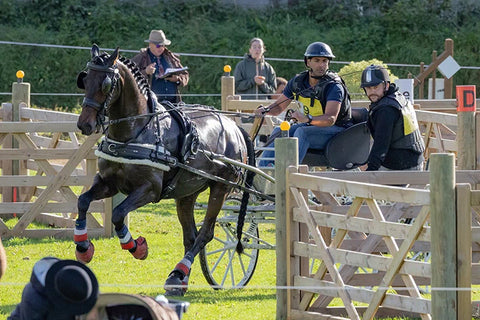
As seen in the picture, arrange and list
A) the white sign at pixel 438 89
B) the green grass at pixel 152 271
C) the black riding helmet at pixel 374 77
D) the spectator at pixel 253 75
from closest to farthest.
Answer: the green grass at pixel 152 271 < the black riding helmet at pixel 374 77 < the spectator at pixel 253 75 < the white sign at pixel 438 89

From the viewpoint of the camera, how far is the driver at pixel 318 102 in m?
11.1

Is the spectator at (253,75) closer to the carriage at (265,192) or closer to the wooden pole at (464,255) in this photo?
the carriage at (265,192)

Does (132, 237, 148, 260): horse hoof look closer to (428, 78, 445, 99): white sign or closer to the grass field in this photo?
the grass field

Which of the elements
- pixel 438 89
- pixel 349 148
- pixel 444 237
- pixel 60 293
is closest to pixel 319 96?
pixel 349 148

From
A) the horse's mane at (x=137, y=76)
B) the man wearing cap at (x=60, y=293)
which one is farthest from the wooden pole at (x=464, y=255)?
the horse's mane at (x=137, y=76)

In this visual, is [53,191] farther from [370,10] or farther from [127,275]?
[370,10]

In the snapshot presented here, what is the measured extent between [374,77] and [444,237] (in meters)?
3.54

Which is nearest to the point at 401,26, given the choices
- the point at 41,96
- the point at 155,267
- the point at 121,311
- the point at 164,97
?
the point at 41,96

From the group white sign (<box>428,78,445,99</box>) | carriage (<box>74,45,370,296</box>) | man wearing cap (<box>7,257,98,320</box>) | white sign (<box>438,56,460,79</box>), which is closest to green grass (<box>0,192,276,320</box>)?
carriage (<box>74,45,370,296</box>)

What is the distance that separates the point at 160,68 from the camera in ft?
47.2

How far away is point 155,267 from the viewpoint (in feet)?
39.3

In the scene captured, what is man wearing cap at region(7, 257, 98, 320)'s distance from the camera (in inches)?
208

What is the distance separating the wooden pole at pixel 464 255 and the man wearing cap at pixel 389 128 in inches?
124

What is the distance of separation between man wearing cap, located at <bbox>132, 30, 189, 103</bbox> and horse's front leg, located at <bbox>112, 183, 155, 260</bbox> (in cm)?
409
